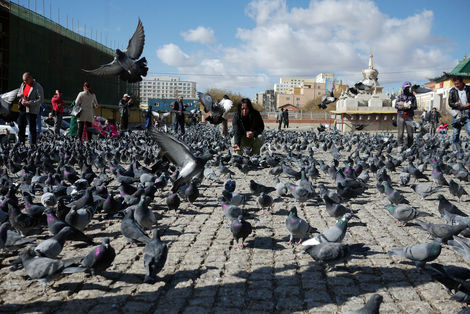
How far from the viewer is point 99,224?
581 centimetres

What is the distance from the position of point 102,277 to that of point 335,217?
357cm

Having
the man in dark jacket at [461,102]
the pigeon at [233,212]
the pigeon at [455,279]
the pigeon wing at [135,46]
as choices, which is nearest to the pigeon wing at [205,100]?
the pigeon wing at [135,46]

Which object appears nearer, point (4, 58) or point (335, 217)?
point (335, 217)

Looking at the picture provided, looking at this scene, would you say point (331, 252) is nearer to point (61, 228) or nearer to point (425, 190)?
point (61, 228)

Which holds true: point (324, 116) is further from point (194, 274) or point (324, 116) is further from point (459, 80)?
point (194, 274)

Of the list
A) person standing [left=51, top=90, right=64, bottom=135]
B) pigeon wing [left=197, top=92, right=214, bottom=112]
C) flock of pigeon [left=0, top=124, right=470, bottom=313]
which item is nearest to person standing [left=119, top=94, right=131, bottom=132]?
person standing [left=51, top=90, right=64, bottom=135]

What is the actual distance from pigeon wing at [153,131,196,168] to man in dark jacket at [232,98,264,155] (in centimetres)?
572

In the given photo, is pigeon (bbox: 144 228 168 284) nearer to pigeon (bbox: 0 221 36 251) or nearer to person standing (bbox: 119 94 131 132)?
pigeon (bbox: 0 221 36 251)

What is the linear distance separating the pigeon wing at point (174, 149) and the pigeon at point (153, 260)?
1530 mm

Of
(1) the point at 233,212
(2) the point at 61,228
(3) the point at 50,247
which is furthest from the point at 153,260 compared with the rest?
(1) the point at 233,212

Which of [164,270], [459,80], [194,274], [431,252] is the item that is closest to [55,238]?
[164,270]

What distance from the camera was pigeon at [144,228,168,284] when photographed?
371cm

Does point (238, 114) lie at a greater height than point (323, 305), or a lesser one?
greater

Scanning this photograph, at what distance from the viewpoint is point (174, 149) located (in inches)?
210
